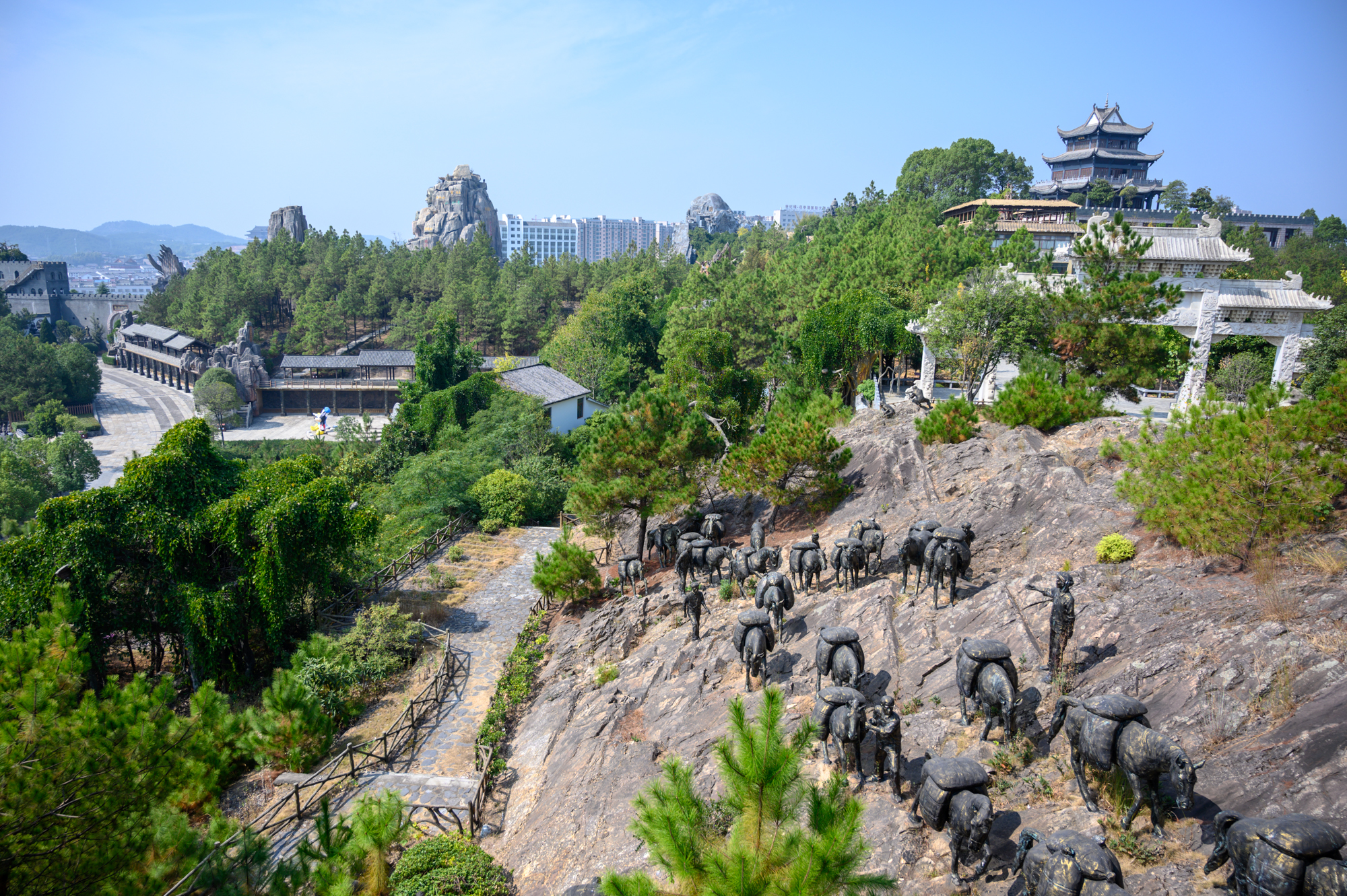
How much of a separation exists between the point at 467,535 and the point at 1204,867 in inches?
1073

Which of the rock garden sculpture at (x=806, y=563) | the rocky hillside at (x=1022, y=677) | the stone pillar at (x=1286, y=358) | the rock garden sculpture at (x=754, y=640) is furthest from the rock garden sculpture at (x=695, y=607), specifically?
the stone pillar at (x=1286, y=358)

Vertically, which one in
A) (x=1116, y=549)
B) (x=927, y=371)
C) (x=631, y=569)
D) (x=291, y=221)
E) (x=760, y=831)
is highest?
(x=291, y=221)

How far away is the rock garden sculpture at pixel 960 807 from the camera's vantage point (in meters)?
7.55

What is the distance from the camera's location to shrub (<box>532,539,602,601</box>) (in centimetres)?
2094

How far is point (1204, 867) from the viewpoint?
7008mm

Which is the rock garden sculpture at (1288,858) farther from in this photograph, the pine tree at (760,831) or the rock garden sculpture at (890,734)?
the rock garden sculpture at (890,734)

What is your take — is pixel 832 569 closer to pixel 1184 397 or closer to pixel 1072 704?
pixel 1072 704

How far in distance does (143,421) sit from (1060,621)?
77701 millimetres

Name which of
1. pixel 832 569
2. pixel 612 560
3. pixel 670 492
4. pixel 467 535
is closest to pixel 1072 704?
pixel 832 569

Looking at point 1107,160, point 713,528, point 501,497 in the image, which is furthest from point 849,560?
point 1107,160

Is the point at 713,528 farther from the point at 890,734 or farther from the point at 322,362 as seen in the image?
Result: the point at 322,362

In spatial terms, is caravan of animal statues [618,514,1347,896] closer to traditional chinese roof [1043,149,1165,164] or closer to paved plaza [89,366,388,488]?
paved plaza [89,366,388,488]

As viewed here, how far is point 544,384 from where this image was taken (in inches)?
1779

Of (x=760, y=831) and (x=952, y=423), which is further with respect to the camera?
(x=952, y=423)
